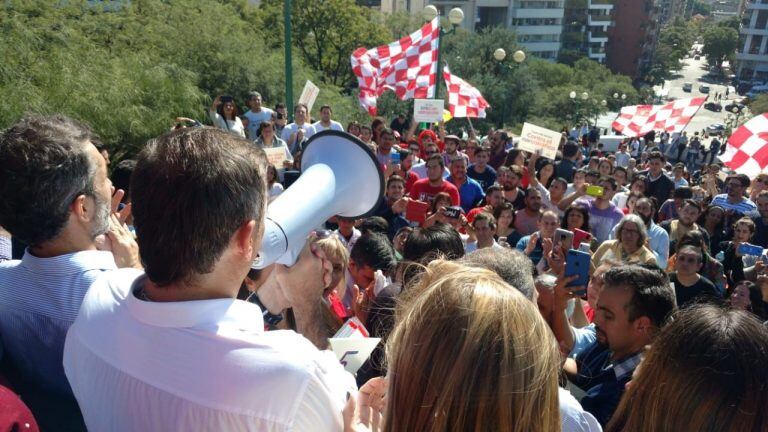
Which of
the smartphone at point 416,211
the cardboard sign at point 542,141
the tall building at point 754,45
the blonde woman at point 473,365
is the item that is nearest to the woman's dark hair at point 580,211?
the smartphone at point 416,211

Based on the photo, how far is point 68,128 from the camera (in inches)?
63.4

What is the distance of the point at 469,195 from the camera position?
6230 mm

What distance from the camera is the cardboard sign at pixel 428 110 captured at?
32.4 feet

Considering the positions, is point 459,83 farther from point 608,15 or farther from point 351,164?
point 608,15

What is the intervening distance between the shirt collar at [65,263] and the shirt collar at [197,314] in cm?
58

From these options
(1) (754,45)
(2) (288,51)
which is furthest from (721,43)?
(2) (288,51)

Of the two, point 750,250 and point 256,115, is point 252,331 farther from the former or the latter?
point 256,115

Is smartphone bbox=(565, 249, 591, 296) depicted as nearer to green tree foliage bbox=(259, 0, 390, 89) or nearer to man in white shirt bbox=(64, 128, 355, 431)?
man in white shirt bbox=(64, 128, 355, 431)

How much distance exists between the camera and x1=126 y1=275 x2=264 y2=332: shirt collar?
3.42ft

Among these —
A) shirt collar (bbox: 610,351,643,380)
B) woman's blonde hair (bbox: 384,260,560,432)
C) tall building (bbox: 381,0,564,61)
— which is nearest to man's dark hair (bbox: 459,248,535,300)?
shirt collar (bbox: 610,351,643,380)

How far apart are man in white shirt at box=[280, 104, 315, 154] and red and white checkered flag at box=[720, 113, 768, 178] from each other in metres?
5.32

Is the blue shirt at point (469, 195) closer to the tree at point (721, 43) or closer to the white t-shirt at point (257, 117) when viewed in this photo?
the white t-shirt at point (257, 117)

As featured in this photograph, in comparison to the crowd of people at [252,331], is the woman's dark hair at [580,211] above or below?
below

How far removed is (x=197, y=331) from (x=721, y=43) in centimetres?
11573
